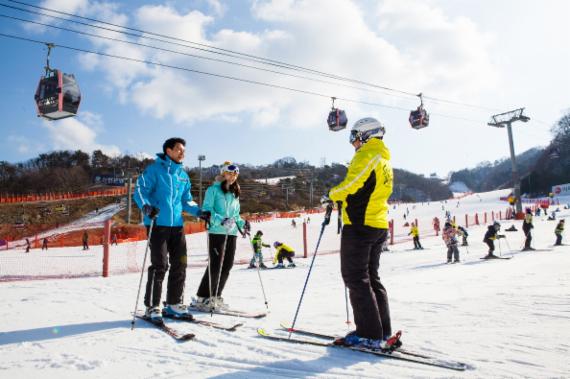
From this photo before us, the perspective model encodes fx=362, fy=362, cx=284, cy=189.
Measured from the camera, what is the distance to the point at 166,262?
3574mm

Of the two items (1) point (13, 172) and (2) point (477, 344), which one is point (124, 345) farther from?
(1) point (13, 172)

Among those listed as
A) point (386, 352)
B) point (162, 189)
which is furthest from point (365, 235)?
point (162, 189)

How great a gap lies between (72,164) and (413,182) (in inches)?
4675

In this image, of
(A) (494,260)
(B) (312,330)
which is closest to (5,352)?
(B) (312,330)

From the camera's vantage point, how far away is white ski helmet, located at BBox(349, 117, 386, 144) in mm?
2984

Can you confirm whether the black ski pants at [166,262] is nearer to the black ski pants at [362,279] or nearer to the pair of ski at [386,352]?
the pair of ski at [386,352]

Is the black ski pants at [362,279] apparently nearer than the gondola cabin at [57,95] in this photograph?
Yes

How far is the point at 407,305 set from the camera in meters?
4.46

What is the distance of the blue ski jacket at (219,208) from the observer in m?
4.11

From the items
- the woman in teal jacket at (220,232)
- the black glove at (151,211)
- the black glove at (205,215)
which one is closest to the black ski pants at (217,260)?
the woman in teal jacket at (220,232)

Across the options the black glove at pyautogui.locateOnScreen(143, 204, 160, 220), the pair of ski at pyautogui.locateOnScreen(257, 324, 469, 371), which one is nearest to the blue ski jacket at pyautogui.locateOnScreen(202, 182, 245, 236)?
the black glove at pyautogui.locateOnScreen(143, 204, 160, 220)

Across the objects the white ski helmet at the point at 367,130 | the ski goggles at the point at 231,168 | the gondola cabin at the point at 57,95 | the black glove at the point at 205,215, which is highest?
the gondola cabin at the point at 57,95

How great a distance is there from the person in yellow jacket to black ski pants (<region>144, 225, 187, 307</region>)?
1701 millimetres

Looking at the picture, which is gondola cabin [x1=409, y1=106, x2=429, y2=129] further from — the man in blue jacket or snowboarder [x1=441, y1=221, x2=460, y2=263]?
the man in blue jacket
